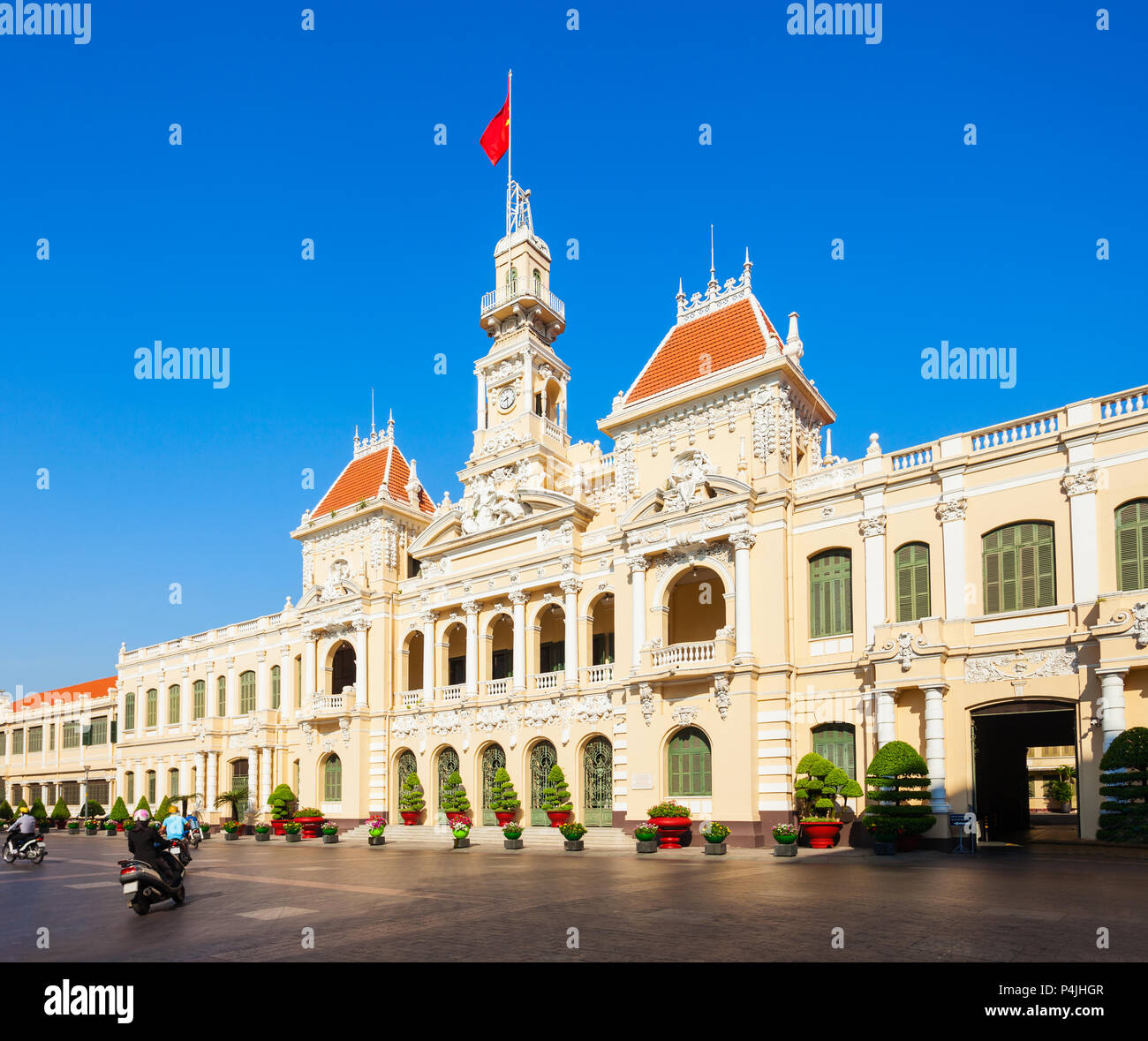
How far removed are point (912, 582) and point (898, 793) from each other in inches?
248

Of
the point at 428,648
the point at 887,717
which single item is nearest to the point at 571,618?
the point at 428,648

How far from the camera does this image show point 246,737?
161ft

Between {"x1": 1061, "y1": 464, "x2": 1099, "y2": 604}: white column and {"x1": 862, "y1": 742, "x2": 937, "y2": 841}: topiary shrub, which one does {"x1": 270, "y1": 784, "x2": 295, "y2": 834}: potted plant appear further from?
{"x1": 1061, "y1": 464, "x2": 1099, "y2": 604}: white column

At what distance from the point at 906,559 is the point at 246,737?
35017mm

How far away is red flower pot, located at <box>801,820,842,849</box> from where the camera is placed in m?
26.6

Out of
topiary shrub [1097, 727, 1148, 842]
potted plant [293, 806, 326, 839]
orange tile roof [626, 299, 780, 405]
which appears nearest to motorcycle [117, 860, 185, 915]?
topiary shrub [1097, 727, 1148, 842]

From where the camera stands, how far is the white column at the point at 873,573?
92.6ft

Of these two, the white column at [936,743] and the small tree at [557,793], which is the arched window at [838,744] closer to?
the white column at [936,743]

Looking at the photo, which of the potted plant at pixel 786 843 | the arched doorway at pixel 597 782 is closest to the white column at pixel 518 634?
the arched doorway at pixel 597 782

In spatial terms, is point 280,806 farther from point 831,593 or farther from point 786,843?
point 831,593

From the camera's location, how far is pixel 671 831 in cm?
2900

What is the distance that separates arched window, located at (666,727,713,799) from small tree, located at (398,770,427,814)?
12.2m
